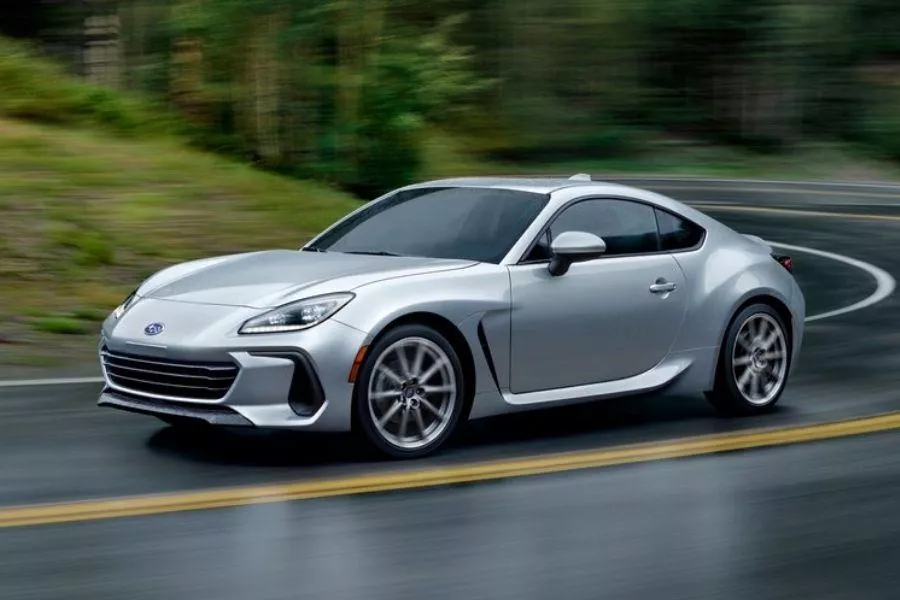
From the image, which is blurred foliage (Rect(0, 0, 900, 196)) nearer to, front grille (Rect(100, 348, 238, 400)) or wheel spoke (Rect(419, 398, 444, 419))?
front grille (Rect(100, 348, 238, 400))

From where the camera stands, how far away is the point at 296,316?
755 cm

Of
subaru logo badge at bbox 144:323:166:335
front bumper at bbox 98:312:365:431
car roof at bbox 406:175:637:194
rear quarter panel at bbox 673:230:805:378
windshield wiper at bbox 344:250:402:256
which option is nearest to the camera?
front bumper at bbox 98:312:365:431

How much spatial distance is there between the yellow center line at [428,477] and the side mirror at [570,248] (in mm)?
943

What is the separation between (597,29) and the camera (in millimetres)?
50062

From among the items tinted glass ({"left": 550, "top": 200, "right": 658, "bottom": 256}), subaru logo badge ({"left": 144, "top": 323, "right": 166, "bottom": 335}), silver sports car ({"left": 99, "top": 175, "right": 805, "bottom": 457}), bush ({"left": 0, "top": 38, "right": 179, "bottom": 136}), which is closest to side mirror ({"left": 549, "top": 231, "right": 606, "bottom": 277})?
silver sports car ({"left": 99, "top": 175, "right": 805, "bottom": 457})

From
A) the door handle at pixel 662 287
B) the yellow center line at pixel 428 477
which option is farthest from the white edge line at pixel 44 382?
the door handle at pixel 662 287

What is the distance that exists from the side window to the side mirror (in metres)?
0.86

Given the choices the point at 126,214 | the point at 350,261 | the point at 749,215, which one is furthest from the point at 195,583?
the point at 749,215

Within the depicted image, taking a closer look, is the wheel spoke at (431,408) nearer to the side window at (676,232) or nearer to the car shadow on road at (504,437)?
the car shadow on road at (504,437)

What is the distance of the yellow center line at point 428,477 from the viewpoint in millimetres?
→ 6660

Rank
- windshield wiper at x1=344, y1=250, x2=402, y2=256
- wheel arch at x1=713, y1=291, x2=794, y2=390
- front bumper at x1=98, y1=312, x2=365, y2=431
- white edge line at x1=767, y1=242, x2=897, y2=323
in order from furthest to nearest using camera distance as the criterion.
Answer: white edge line at x1=767, y1=242, x2=897, y2=323, wheel arch at x1=713, y1=291, x2=794, y2=390, windshield wiper at x1=344, y1=250, x2=402, y2=256, front bumper at x1=98, y1=312, x2=365, y2=431

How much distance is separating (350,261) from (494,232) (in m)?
0.79

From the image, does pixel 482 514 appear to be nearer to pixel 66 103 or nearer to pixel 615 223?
pixel 615 223

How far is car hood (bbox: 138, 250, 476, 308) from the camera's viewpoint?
772cm
